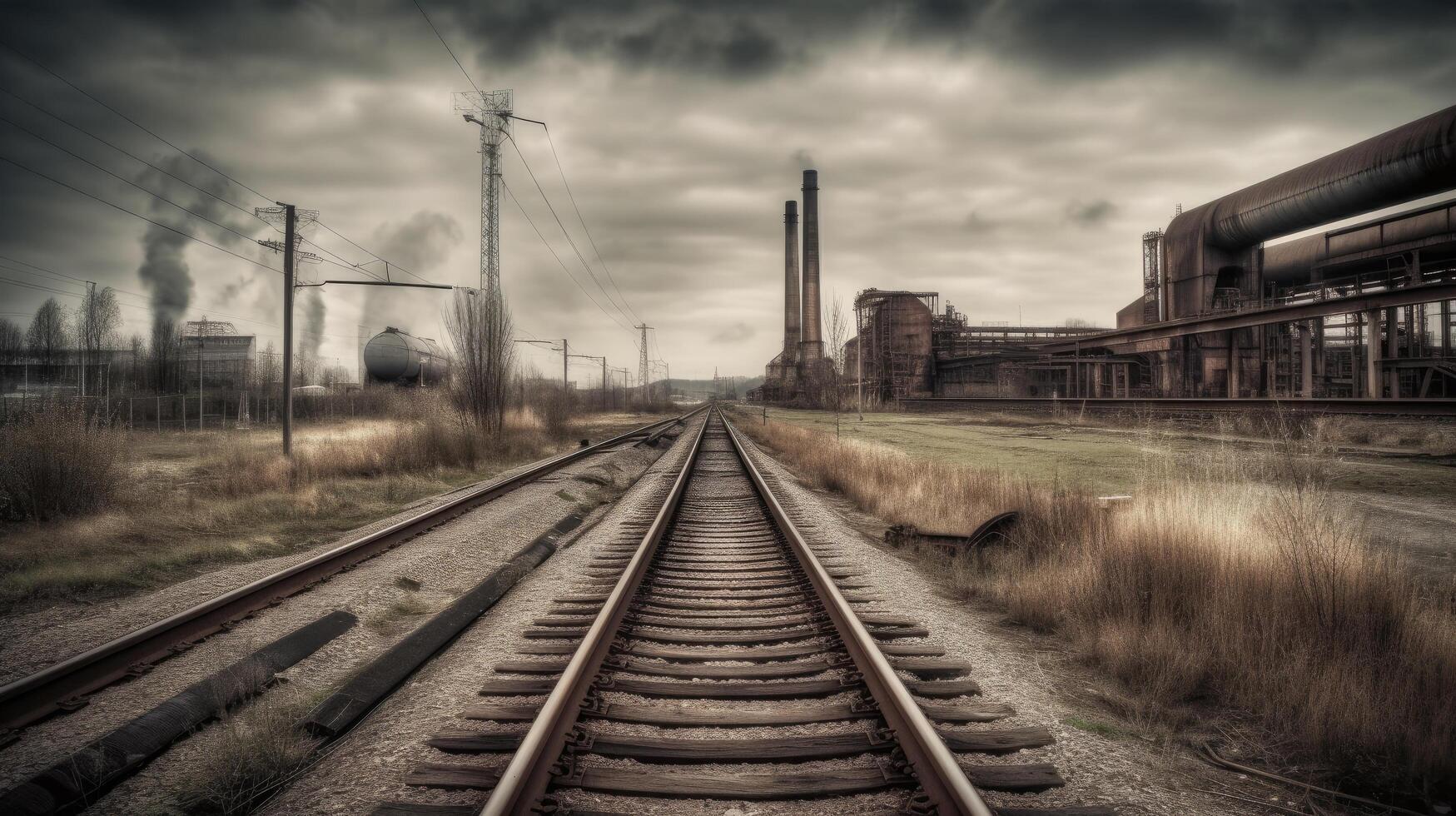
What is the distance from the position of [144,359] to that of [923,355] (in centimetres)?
7440

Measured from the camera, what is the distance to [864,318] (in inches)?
2298

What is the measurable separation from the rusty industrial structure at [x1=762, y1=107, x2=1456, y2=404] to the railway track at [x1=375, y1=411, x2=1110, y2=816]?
20.1 metres

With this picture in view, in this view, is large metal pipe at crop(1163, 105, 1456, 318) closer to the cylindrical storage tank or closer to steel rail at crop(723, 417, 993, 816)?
steel rail at crop(723, 417, 993, 816)

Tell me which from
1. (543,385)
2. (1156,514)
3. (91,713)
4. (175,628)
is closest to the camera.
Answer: (91,713)

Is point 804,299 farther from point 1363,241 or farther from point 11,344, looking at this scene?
point 11,344

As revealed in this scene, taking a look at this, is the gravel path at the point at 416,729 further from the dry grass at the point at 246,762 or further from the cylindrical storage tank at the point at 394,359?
the cylindrical storage tank at the point at 394,359

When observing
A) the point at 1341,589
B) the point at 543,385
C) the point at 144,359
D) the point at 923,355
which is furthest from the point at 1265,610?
the point at 144,359

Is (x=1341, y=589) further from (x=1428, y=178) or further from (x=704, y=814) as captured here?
(x=1428, y=178)

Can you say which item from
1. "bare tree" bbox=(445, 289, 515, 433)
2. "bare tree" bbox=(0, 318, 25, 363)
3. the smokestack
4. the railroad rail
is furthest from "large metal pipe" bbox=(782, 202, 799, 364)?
"bare tree" bbox=(0, 318, 25, 363)

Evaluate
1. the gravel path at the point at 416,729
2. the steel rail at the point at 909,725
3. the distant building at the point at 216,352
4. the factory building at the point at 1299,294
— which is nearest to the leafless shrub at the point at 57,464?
the gravel path at the point at 416,729

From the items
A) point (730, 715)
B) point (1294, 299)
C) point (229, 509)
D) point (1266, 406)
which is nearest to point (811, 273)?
point (1294, 299)

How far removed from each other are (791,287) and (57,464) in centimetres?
5673

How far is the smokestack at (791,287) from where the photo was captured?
201 ft

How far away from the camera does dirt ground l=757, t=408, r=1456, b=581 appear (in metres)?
7.48
